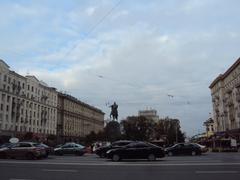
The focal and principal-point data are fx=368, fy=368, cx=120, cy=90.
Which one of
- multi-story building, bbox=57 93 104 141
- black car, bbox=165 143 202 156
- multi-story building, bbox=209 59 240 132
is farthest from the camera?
multi-story building, bbox=57 93 104 141

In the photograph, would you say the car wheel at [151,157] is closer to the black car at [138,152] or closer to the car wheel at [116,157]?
the black car at [138,152]

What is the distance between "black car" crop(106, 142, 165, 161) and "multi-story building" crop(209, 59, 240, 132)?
61906 mm

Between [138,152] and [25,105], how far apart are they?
72.8 metres

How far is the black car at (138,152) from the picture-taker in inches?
1106

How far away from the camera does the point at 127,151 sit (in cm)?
2831

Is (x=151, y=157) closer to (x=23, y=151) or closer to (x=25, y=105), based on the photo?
(x=23, y=151)

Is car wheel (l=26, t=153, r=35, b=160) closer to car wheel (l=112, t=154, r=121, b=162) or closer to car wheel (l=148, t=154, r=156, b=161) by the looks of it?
car wheel (l=112, t=154, r=121, b=162)

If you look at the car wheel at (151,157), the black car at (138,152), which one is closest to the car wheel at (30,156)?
the black car at (138,152)

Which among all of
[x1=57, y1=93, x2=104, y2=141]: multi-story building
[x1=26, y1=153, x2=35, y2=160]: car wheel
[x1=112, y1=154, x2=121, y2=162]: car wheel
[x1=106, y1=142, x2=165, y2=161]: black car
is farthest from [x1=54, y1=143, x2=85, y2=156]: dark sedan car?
[x1=57, y1=93, x2=104, y2=141]: multi-story building

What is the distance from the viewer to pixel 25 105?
96.1 meters

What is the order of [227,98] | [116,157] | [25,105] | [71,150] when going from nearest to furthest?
[116,157]
[71,150]
[25,105]
[227,98]

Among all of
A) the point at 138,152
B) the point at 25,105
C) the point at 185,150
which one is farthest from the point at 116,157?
the point at 25,105

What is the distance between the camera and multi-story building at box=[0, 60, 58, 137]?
85.9 m

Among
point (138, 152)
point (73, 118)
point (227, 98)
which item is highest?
point (227, 98)
